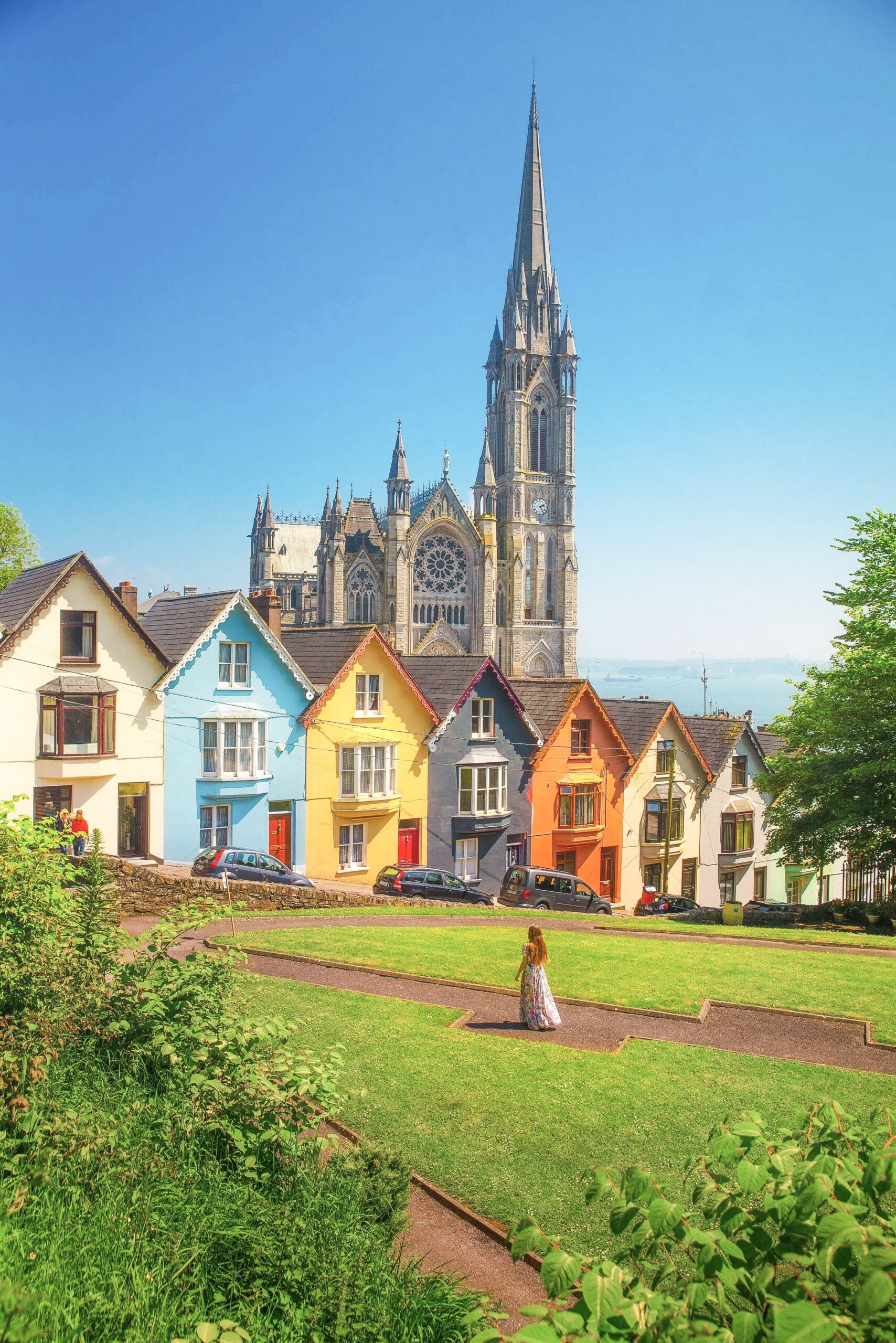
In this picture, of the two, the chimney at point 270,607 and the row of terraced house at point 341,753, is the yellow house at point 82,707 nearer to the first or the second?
the row of terraced house at point 341,753

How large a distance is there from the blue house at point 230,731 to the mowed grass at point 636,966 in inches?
495

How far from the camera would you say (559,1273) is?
4250mm

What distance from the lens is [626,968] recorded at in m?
19.3

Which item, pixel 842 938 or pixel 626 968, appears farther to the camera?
pixel 842 938

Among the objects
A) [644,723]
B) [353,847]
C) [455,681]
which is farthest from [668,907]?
[353,847]

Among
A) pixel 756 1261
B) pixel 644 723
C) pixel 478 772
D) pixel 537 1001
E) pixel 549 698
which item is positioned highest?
pixel 549 698

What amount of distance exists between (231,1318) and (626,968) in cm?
1373

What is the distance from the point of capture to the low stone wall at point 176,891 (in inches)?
928

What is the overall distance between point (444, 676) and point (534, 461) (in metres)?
81.6

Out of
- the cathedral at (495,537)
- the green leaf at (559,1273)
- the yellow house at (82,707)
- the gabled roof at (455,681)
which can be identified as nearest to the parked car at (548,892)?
the gabled roof at (455,681)

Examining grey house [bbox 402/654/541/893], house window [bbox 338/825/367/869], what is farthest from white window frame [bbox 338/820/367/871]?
grey house [bbox 402/654/541/893]

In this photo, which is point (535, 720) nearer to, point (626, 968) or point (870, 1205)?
point (626, 968)

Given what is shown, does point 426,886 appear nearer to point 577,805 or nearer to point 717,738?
point 577,805

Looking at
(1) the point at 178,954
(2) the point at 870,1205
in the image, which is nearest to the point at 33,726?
(1) the point at 178,954
